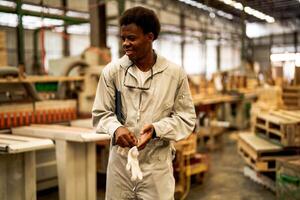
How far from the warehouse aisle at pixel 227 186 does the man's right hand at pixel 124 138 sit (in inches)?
112

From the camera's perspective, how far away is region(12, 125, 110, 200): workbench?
352 centimetres

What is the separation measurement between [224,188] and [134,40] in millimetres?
3391

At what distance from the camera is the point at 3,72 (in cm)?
378

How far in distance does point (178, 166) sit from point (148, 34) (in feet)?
A: 9.60

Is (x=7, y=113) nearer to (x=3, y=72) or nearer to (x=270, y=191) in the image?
(x=3, y=72)

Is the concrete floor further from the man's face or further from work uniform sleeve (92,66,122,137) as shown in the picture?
the man's face

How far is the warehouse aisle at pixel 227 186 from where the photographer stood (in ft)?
13.9

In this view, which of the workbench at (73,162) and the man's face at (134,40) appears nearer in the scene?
the man's face at (134,40)

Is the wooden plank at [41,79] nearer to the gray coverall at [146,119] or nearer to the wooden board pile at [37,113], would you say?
the wooden board pile at [37,113]

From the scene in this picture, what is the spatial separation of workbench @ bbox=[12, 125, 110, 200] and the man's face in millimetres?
1866

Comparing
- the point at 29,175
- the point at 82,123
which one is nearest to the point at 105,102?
the point at 29,175

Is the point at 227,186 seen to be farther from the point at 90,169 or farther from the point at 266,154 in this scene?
the point at 90,169

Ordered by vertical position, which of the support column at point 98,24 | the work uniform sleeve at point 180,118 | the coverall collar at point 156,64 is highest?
the support column at point 98,24

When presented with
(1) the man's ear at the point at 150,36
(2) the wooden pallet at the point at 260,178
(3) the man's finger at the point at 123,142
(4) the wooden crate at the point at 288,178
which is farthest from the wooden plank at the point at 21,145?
(2) the wooden pallet at the point at 260,178
